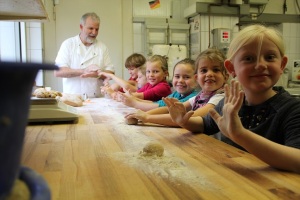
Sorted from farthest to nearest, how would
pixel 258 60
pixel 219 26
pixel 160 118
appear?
pixel 219 26 → pixel 160 118 → pixel 258 60

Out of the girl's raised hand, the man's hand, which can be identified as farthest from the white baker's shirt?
the girl's raised hand

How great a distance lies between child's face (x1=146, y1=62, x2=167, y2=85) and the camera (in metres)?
2.33

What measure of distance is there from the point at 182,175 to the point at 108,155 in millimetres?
252

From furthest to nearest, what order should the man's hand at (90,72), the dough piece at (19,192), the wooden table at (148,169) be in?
the man's hand at (90,72) < the wooden table at (148,169) < the dough piece at (19,192)

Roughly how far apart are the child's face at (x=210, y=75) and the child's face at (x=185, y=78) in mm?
347

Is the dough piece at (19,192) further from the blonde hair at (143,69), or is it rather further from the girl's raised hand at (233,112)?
the blonde hair at (143,69)

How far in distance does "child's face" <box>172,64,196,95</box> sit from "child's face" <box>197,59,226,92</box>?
347 millimetres

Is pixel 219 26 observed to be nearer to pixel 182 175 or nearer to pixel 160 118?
pixel 160 118

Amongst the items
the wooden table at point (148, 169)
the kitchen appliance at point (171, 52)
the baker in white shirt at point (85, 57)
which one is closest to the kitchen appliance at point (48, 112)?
the wooden table at point (148, 169)

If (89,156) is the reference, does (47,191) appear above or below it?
above

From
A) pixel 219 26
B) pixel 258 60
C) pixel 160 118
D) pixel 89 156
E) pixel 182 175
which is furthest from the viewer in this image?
pixel 219 26

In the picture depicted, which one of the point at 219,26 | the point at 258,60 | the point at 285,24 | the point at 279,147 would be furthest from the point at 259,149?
the point at 285,24

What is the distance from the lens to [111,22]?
4.16 meters

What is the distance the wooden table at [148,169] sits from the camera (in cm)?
53
